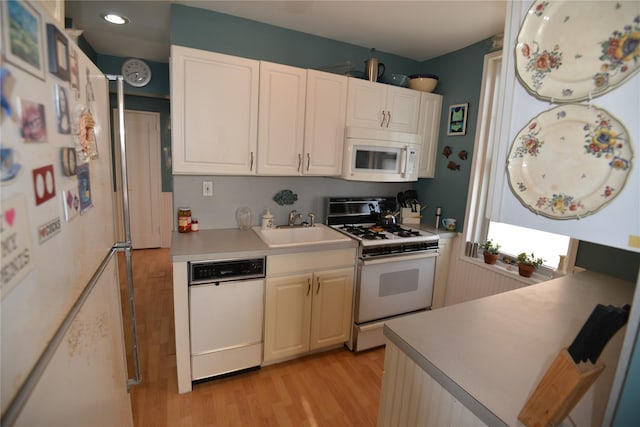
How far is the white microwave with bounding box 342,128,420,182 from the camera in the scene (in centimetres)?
255

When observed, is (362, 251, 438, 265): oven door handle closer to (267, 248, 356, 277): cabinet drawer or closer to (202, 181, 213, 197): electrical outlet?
(267, 248, 356, 277): cabinet drawer

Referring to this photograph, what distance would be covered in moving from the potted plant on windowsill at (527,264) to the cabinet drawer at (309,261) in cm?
126

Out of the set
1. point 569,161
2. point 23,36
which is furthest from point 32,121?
point 569,161

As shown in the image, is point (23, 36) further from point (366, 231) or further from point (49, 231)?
point (366, 231)

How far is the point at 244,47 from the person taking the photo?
8.04 ft

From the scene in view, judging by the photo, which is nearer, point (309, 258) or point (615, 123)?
point (615, 123)

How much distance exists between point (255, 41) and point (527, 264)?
272cm

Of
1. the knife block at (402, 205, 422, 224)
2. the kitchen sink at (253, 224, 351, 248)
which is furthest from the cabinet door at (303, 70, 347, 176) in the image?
the knife block at (402, 205, 422, 224)

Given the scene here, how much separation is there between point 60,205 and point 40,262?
0.54ft

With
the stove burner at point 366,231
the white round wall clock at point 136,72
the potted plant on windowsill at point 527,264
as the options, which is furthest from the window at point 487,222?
the white round wall clock at point 136,72

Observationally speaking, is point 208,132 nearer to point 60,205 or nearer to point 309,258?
point 309,258

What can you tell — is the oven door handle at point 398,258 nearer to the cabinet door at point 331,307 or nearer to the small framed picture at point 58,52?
the cabinet door at point 331,307

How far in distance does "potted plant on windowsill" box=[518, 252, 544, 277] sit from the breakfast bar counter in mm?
788

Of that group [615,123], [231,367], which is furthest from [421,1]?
[231,367]
